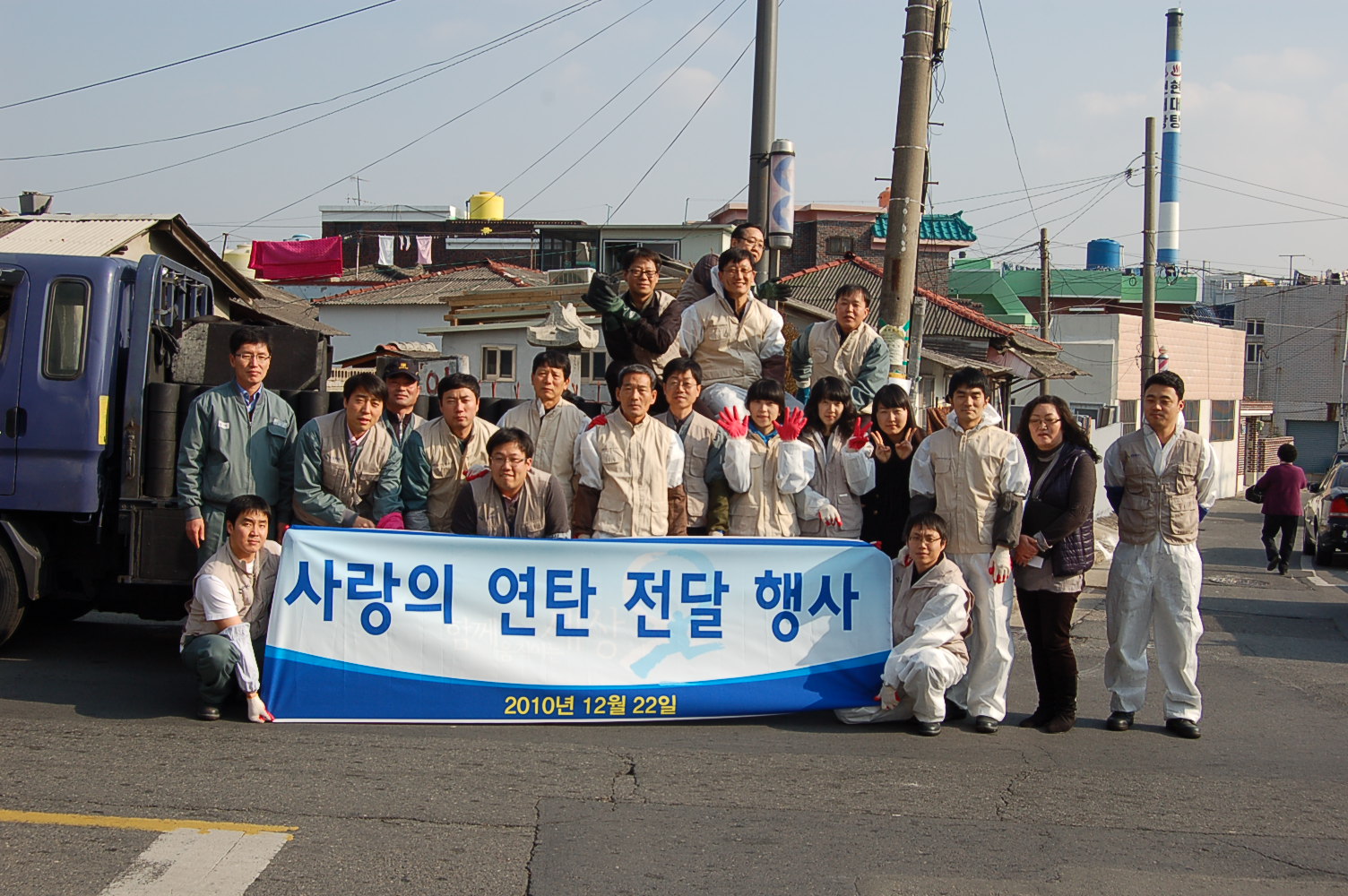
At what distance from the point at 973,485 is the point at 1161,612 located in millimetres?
1275

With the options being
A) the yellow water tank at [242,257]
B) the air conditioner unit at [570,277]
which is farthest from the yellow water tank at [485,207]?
the air conditioner unit at [570,277]

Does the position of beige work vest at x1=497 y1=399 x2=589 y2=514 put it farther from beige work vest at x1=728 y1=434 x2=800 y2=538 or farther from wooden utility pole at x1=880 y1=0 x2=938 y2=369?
wooden utility pole at x1=880 y1=0 x2=938 y2=369

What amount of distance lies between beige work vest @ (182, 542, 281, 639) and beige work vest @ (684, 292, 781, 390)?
9.46ft

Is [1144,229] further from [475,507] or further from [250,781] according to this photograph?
[250,781]

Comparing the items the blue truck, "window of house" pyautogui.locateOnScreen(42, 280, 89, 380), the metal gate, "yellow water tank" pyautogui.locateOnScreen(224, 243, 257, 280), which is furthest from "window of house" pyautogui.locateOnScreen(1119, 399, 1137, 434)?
"window of house" pyautogui.locateOnScreen(42, 280, 89, 380)

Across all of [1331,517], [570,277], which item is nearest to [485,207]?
[570,277]

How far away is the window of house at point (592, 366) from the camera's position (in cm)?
2558

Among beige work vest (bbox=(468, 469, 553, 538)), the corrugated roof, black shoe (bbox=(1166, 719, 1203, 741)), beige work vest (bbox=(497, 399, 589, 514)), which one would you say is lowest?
black shoe (bbox=(1166, 719, 1203, 741))

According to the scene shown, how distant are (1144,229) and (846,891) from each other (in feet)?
73.9

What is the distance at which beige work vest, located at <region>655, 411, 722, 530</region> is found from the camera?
6.64 meters

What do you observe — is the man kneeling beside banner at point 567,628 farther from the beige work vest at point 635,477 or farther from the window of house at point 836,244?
the window of house at point 836,244

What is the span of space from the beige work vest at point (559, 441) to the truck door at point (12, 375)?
2779 mm

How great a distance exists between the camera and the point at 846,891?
4152 millimetres

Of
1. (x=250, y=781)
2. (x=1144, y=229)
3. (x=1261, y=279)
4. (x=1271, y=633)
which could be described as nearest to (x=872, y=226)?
(x=1144, y=229)
